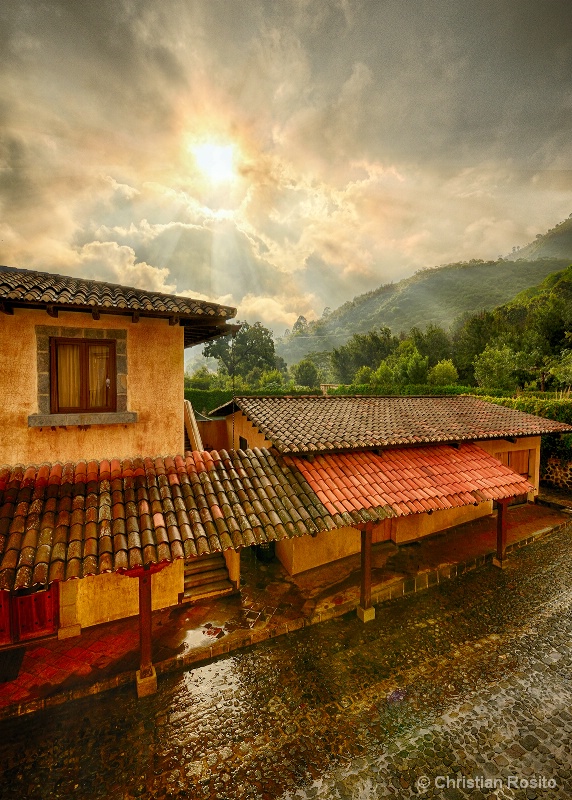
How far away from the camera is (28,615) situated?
7.34 metres

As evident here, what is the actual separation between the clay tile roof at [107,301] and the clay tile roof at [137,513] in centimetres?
299

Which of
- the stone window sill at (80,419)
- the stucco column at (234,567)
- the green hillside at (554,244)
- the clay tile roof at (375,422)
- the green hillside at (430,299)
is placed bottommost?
the stucco column at (234,567)

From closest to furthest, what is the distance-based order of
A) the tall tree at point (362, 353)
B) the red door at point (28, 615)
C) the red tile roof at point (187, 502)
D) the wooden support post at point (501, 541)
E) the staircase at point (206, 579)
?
the red tile roof at point (187, 502) < the red door at point (28, 615) < the staircase at point (206, 579) < the wooden support post at point (501, 541) < the tall tree at point (362, 353)

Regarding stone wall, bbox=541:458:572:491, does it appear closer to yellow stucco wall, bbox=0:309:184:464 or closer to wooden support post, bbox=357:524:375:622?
wooden support post, bbox=357:524:375:622

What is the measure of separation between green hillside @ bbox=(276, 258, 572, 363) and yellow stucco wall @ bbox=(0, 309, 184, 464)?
8993 cm

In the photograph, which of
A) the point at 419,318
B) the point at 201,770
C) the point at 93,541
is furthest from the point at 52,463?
the point at 419,318

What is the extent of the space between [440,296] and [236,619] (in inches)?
4630

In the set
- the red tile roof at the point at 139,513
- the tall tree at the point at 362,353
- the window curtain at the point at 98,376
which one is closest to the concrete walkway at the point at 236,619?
the red tile roof at the point at 139,513

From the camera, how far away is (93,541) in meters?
5.37

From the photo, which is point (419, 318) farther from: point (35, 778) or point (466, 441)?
point (35, 778)

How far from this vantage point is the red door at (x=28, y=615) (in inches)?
283

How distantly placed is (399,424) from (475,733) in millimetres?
7497

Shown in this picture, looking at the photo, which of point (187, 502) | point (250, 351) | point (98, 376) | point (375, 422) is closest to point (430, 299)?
point (250, 351)

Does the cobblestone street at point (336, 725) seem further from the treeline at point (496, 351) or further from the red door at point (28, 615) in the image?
the treeline at point (496, 351)
